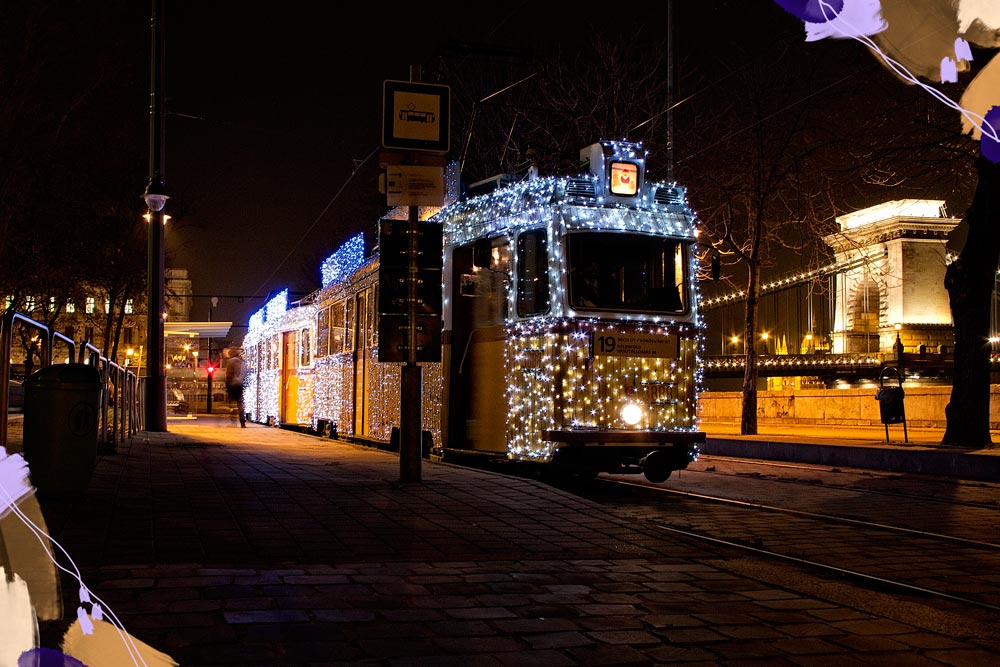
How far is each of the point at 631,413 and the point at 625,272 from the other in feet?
4.89

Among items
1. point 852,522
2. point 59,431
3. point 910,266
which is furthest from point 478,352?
point 910,266

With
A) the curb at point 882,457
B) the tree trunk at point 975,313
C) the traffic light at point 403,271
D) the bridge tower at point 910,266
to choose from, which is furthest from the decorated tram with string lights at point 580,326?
the bridge tower at point 910,266

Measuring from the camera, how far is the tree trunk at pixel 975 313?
18.3 m

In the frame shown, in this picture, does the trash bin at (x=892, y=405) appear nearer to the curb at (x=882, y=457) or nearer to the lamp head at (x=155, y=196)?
the curb at (x=882, y=457)

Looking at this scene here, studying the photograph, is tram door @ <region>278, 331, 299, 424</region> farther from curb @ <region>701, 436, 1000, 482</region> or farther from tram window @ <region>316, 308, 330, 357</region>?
curb @ <region>701, 436, 1000, 482</region>

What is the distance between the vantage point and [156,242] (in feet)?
63.4

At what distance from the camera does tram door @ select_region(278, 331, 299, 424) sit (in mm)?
24688

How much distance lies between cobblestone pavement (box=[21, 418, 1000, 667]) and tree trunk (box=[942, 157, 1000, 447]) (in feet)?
37.8

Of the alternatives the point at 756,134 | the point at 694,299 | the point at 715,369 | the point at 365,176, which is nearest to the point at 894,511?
the point at 694,299

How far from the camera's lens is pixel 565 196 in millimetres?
11359

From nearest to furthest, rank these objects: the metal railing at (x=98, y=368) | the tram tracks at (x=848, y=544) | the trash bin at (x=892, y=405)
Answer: the tram tracks at (x=848, y=544) < the metal railing at (x=98, y=368) < the trash bin at (x=892, y=405)

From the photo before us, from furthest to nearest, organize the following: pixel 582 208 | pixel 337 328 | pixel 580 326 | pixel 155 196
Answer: pixel 337 328
pixel 155 196
pixel 582 208
pixel 580 326

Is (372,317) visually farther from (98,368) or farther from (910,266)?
(910,266)

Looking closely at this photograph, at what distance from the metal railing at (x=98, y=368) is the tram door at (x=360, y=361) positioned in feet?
11.4
